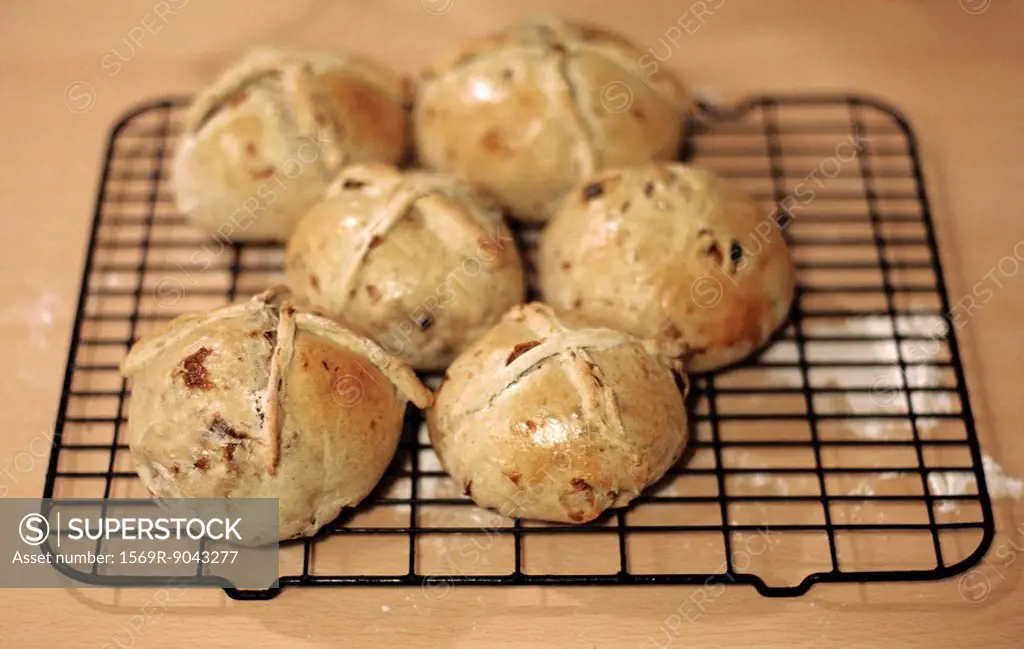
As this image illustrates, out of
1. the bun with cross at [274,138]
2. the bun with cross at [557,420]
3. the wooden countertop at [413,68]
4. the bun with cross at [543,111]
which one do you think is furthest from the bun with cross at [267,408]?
the bun with cross at [543,111]

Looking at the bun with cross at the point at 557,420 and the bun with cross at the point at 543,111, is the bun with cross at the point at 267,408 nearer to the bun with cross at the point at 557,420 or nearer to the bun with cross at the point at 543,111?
the bun with cross at the point at 557,420

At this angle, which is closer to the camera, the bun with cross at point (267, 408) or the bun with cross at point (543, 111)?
the bun with cross at point (267, 408)

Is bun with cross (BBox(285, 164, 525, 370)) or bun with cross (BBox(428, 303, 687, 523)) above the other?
bun with cross (BBox(285, 164, 525, 370))

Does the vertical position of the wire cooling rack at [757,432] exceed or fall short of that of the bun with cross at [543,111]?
it falls short

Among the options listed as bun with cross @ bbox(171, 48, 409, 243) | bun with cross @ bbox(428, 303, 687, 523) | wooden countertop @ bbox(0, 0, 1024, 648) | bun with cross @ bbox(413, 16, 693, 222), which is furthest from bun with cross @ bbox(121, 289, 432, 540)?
bun with cross @ bbox(413, 16, 693, 222)

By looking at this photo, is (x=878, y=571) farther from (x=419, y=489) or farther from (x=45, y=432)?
(x=45, y=432)

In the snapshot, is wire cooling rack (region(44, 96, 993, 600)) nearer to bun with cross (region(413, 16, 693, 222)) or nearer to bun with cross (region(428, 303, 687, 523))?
bun with cross (region(428, 303, 687, 523))

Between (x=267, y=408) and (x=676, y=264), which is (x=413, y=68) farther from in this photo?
(x=267, y=408)
